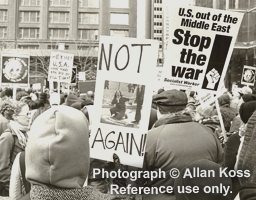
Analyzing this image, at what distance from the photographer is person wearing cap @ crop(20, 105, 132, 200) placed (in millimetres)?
1920

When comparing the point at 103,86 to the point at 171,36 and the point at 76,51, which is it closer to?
the point at 171,36

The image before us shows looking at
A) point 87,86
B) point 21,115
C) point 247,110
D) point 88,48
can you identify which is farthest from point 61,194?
point 88,48

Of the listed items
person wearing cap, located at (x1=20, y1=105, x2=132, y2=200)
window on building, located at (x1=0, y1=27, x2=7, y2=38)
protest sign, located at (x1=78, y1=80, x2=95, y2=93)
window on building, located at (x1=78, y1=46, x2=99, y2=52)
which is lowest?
protest sign, located at (x1=78, y1=80, x2=95, y2=93)

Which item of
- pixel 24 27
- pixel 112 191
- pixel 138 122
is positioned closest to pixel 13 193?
pixel 112 191

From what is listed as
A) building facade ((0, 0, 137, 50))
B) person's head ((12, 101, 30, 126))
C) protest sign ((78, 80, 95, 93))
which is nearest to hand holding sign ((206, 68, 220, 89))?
person's head ((12, 101, 30, 126))

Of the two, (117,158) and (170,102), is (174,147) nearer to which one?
(170,102)

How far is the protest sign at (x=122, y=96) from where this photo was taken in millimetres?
3795

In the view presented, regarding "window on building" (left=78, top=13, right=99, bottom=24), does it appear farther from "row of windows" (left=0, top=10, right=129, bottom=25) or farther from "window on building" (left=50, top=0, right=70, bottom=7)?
"window on building" (left=50, top=0, right=70, bottom=7)

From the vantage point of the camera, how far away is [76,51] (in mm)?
68812

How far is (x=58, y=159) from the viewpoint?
1.92 m

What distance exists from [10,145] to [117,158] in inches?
55.1

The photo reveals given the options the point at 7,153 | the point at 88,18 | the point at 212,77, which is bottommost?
the point at 7,153

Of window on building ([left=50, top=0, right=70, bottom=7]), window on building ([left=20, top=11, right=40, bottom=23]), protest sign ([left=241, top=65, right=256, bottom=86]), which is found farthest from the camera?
window on building ([left=50, top=0, right=70, bottom=7])

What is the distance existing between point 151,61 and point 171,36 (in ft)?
4.31
